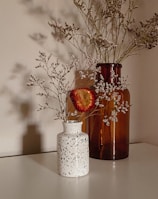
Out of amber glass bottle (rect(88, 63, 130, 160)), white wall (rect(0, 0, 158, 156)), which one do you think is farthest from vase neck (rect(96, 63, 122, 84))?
white wall (rect(0, 0, 158, 156))

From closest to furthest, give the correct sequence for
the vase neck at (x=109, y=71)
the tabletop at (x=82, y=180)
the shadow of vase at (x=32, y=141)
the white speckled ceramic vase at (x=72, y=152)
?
the tabletop at (x=82, y=180) → the white speckled ceramic vase at (x=72, y=152) → the vase neck at (x=109, y=71) → the shadow of vase at (x=32, y=141)

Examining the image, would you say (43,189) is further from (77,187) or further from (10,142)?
(10,142)

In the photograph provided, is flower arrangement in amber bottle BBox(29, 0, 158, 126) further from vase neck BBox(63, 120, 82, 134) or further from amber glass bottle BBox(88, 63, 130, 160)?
vase neck BBox(63, 120, 82, 134)

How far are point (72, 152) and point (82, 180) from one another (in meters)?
0.08

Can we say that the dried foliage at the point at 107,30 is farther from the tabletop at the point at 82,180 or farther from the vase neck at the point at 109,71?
the tabletop at the point at 82,180

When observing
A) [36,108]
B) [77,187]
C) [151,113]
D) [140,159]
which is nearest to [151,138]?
[151,113]

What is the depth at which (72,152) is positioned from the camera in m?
0.88

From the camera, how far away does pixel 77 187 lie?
80cm

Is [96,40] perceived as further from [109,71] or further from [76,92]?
[76,92]

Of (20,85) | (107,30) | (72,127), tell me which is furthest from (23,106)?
(107,30)

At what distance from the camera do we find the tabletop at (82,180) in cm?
75

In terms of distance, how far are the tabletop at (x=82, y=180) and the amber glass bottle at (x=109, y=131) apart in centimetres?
4

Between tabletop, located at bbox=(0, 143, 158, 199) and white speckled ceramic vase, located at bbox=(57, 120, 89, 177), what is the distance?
2cm

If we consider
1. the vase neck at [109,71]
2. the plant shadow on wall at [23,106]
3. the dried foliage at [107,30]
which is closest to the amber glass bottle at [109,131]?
the vase neck at [109,71]
